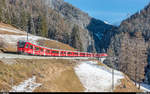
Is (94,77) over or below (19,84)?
below

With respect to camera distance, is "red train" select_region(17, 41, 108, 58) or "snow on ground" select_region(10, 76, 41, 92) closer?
"snow on ground" select_region(10, 76, 41, 92)

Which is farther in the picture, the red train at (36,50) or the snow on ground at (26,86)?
the red train at (36,50)

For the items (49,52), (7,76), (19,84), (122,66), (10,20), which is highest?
(10,20)

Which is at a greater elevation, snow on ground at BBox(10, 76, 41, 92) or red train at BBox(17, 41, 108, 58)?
red train at BBox(17, 41, 108, 58)

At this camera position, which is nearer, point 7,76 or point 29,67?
point 7,76

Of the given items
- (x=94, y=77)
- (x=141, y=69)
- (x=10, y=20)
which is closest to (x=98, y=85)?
(x=94, y=77)

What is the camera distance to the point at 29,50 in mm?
27391

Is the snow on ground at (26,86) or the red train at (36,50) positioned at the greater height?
the red train at (36,50)

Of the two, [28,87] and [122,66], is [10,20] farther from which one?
[28,87]

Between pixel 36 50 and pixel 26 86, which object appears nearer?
pixel 26 86

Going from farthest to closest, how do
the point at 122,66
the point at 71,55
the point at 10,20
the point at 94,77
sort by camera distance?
1. the point at 10,20
2. the point at 122,66
3. the point at 71,55
4. the point at 94,77

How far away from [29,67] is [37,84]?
17.8ft

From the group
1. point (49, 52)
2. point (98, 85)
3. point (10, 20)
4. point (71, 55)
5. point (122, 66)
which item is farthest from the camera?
point (10, 20)

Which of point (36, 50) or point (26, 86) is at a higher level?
point (36, 50)
